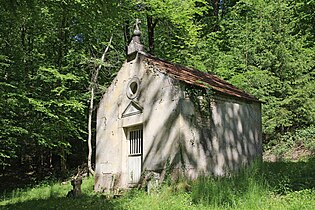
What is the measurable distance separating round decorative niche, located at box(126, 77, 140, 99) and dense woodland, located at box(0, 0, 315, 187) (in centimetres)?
505

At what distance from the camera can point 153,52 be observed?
22812 millimetres

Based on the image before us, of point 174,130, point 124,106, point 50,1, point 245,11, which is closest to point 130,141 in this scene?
point 124,106

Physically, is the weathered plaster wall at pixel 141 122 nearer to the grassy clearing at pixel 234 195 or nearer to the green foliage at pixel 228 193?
the grassy clearing at pixel 234 195

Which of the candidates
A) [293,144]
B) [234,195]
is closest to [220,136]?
[234,195]

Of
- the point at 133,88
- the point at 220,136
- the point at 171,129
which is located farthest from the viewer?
the point at 133,88

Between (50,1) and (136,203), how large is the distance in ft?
18.4

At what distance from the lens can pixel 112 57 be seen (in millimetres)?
23328

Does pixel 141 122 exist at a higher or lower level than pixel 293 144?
higher

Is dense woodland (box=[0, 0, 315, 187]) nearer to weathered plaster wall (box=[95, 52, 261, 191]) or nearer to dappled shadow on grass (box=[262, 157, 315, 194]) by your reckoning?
weathered plaster wall (box=[95, 52, 261, 191])

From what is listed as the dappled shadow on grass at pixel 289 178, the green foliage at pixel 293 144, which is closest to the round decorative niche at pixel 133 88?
the dappled shadow on grass at pixel 289 178

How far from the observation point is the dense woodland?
62.1ft

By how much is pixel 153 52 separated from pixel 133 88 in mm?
9714

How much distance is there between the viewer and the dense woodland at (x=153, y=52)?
1894 centimetres

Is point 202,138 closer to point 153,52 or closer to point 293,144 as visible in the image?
point 293,144
